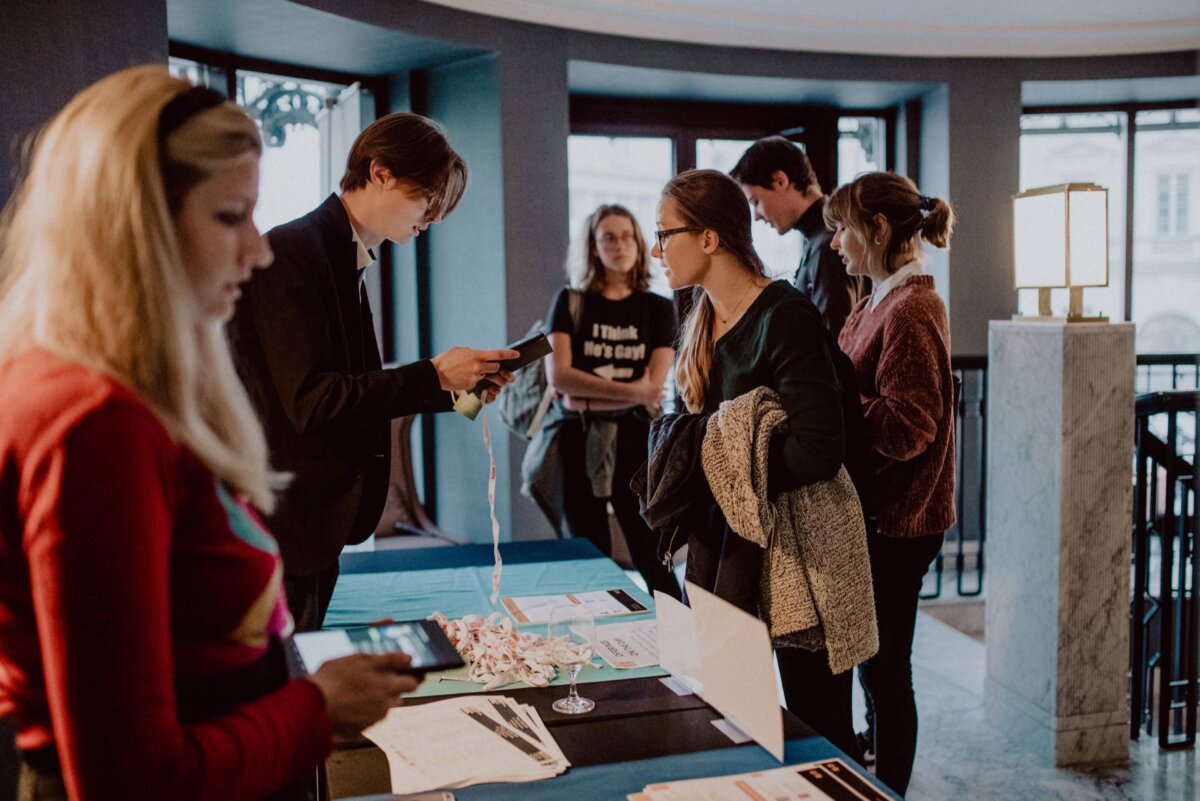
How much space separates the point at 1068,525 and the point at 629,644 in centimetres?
160

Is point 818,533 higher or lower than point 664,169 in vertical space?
lower

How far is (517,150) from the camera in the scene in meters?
4.73

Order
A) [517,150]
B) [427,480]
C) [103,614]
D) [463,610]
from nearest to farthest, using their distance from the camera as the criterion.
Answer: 1. [103,614]
2. [463,610]
3. [517,150]
4. [427,480]

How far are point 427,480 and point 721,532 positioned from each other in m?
3.65

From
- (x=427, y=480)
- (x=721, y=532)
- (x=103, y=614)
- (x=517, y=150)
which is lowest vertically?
(x=427, y=480)

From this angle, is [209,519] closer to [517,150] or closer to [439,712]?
[439,712]

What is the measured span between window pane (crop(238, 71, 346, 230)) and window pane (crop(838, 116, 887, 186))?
121 inches

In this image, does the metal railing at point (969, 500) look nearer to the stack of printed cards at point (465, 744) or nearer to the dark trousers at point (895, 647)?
the dark trousers at point (895, 647)

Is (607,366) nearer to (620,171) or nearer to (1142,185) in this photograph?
(620,171)

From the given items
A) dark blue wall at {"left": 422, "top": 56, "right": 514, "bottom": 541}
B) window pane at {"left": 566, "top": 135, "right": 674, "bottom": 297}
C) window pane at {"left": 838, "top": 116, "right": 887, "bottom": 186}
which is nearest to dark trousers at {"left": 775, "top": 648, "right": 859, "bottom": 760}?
dark blue wall at {"left": 422, "top": 56, "right": 514, "bottom": 541}

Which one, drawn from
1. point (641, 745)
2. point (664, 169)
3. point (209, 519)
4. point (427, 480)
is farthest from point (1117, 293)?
point (209, 519)

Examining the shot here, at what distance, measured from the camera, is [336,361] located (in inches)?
67.9

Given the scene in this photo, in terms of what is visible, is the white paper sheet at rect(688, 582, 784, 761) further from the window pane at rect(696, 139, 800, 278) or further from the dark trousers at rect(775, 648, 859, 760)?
the window pane at rect(696, 139, 800, 278)

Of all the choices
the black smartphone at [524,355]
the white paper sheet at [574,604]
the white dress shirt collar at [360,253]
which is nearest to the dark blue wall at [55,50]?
the white dress shirt collar at [360,253]
